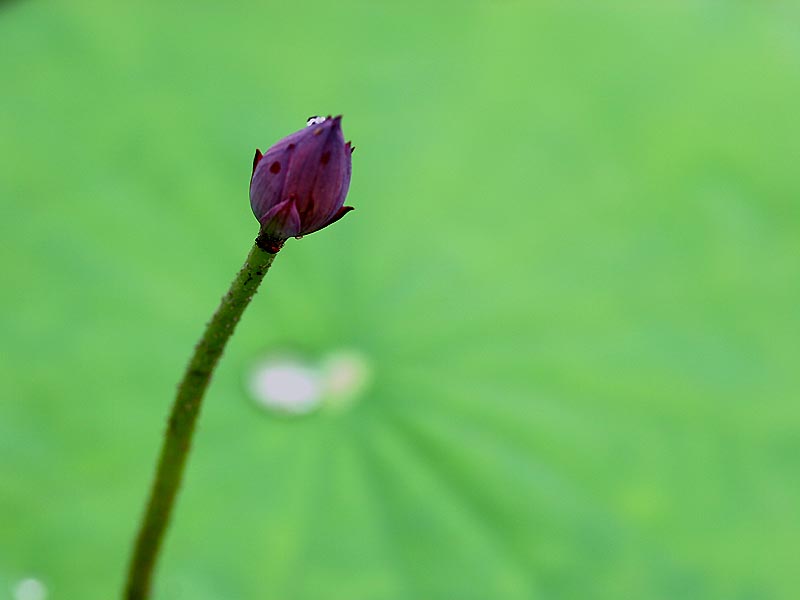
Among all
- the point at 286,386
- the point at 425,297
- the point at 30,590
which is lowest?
the point at 30,590

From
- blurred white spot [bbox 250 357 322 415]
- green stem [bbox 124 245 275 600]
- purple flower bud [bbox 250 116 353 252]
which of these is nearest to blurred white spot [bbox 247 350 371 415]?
blurred white spot [bbox 250 357 322 415]

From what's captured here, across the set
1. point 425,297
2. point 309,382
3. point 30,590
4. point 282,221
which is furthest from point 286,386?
point 282,221

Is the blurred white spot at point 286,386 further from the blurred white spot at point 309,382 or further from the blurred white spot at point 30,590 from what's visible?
the blurred white spot at point 30,590

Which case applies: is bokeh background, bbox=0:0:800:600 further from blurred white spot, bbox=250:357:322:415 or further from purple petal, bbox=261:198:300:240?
purple petal, bbox=261:198:300:240

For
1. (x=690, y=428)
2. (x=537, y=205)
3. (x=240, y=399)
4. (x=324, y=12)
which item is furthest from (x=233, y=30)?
(x=690, y=428)

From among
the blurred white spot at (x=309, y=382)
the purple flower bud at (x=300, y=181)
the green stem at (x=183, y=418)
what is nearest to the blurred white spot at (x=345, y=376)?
the blurred white spot at (x=309, y=382)

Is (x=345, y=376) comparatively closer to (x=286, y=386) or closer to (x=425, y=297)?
(x=286, y=386)
